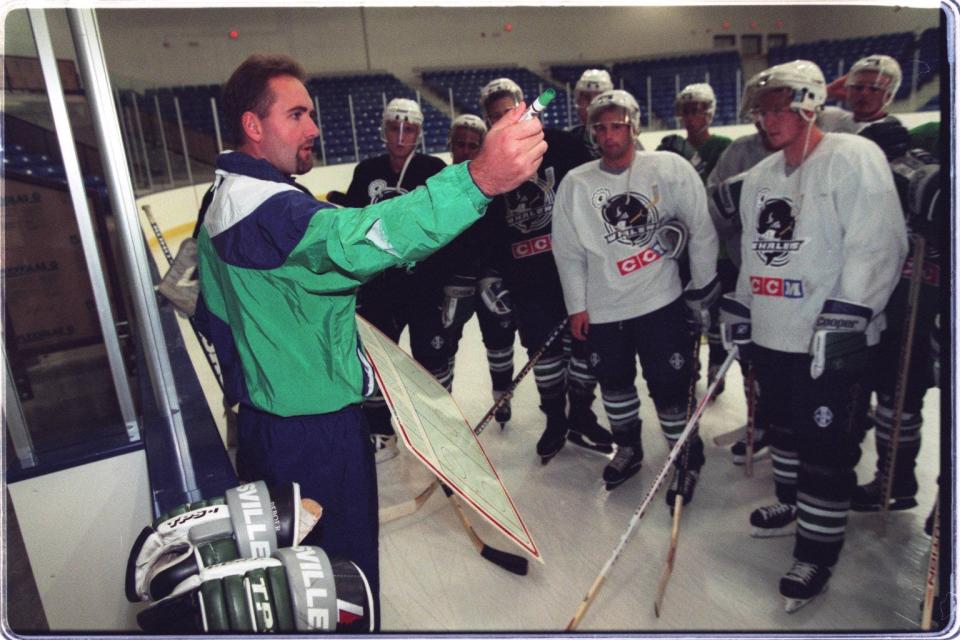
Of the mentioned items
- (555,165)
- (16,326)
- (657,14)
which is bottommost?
(16,326)

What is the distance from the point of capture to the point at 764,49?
10820mm

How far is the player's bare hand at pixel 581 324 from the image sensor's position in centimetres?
200

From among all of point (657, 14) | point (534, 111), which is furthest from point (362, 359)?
point (657, 14)

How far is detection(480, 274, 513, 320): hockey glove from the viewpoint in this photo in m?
2.30

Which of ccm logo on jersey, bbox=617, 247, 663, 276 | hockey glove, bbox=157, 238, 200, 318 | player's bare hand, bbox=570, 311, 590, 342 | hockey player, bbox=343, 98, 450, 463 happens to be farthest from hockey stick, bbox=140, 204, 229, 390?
Answer: ccm logo on jersey, bbox=617, 247, 663, 276

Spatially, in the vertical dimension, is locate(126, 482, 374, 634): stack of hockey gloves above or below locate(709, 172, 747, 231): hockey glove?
below

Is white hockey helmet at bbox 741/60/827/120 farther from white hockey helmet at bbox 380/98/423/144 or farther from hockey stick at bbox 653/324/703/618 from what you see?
white hockey helmet at bbox 380/98/423/144

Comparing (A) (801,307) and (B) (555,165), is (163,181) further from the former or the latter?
(A) (801,307)

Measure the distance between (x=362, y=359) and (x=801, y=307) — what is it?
0.97 m

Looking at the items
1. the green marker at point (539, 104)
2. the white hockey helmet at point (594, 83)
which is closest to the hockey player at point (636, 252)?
the white hockey helmet at point (594, 83)

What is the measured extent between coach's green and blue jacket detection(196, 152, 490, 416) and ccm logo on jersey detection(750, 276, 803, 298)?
37.2 inches

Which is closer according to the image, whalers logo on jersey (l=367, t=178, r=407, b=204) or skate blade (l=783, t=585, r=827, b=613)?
skate blade (l=783, t=585, r=827, b=613)

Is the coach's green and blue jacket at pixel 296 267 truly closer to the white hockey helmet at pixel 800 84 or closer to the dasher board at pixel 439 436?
the dasher board at pixel 439 436

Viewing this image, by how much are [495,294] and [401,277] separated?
327 millimetres
